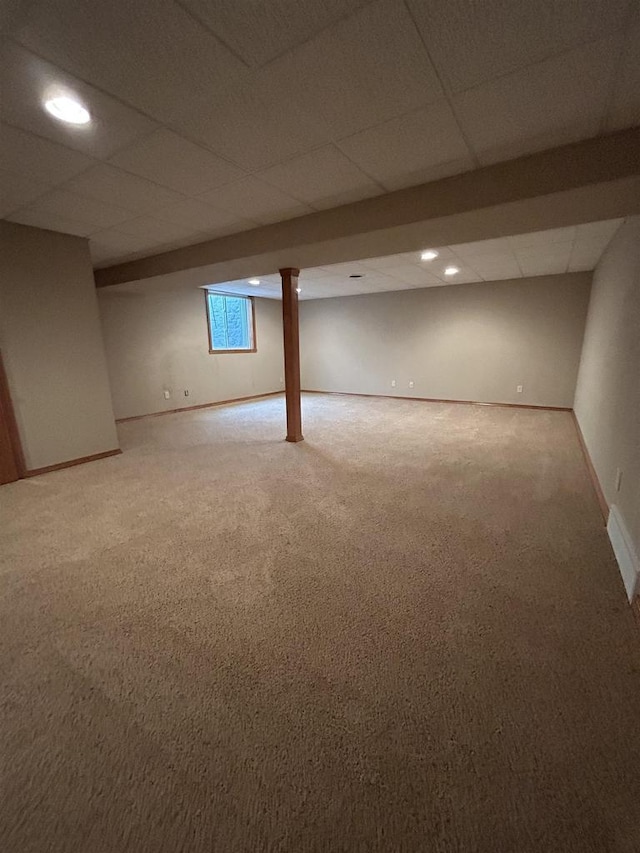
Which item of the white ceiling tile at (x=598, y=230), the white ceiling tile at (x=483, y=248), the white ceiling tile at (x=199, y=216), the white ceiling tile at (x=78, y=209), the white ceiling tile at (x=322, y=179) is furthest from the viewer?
the white ceiling tile at (x=483, y=248)

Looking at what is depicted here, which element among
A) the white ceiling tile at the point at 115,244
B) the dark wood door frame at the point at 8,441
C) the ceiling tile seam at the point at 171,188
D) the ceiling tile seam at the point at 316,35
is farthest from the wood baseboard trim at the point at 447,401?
the ceiling tile seam at the point at 316,35

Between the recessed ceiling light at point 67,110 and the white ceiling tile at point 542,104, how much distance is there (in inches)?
69.5

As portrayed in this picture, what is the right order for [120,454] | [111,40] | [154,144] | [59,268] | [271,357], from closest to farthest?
[111,40] → [154,144] → [59,268] → [120,454] → [271,357]

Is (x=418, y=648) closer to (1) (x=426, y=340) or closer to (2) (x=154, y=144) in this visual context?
(2) (x=154, y=144)

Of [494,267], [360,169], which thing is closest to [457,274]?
[494,267]

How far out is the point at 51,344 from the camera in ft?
11.5

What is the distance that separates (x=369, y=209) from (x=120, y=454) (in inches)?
146

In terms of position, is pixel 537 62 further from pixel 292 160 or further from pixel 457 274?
pixel 457 274

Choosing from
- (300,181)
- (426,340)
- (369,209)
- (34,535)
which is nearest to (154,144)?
(300,181)

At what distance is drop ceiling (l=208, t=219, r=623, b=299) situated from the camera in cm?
359

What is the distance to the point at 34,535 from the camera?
2.36 metres

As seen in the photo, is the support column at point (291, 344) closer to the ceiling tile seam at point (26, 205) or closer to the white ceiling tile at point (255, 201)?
the white ceiling tile at point (255, 201)

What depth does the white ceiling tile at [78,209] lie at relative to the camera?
2.61 m

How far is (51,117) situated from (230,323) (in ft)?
18.7
